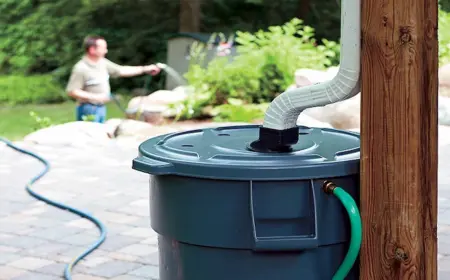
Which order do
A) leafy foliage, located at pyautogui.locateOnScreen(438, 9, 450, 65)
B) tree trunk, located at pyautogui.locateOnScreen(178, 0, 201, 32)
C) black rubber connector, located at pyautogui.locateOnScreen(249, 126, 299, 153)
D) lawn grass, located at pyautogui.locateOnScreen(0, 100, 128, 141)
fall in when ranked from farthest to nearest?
tree trunk, located at pyautogui.locateOnScreen(178, 0, 201, 32), lawn grass, located at pyautogui.locateOnScreen(0, 100, 128, 141), leafy foliage, located at pyautogui.locateOnScreen(438, 9, 450, 65), black rubber connector, located at pyautogui.locateOnScreen(249, 126, 299, 153)

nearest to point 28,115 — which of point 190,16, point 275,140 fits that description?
point 190,16

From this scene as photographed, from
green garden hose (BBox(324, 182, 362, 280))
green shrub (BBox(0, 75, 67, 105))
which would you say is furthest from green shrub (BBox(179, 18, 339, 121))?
green garden hose (BBox(324, 182, 362, 280))

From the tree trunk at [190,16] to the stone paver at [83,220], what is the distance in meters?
8.48

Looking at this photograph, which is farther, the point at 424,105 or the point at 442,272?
the point at 442,272

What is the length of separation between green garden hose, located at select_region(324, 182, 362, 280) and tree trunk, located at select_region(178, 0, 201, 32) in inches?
525

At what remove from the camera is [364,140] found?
2340mm

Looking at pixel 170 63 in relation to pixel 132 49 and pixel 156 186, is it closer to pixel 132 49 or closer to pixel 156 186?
pixel 132 49

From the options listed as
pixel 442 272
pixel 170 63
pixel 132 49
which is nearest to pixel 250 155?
pixel 442 272

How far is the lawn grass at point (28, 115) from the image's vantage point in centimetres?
1010

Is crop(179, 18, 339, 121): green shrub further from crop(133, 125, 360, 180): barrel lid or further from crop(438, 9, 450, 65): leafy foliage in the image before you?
crop(133, 125, 360, 180): barrel lid

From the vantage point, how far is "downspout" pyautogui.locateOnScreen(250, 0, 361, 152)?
93.0 inches

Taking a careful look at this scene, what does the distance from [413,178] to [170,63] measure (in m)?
11.5

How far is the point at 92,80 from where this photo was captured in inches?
332

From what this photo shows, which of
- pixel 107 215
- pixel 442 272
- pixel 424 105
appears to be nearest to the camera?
pixel 424 105
